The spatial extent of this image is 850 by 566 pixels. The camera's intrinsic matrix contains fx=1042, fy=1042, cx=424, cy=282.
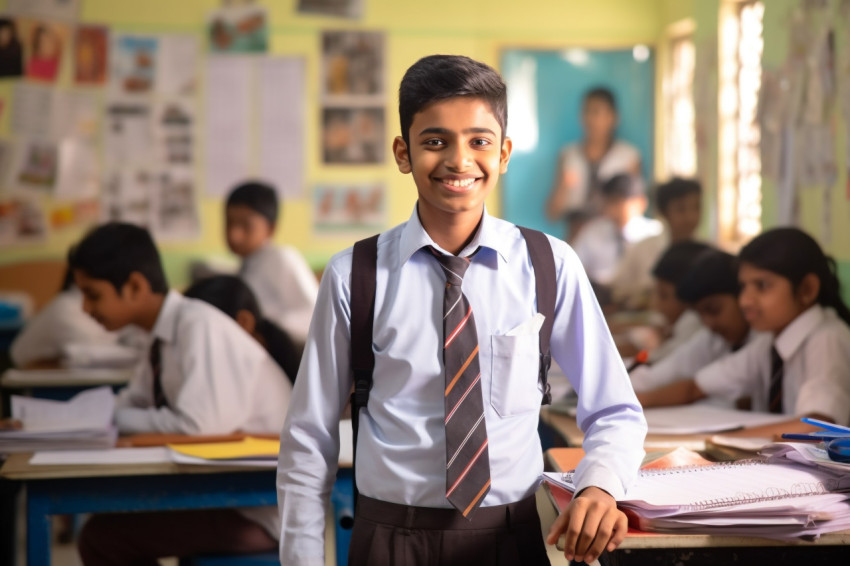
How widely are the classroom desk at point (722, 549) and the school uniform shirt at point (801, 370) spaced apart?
2.93ft

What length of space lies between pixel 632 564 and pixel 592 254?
193 inches

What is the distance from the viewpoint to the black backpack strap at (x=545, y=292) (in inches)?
56.1

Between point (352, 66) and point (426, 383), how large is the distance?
526 cm

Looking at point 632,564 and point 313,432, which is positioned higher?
point 313,432

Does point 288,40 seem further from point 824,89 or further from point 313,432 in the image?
point 313,432

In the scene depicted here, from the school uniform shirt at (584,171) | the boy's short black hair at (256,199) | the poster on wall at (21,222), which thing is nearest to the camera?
the boy's short black hair at (256,199)

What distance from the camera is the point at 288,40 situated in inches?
250

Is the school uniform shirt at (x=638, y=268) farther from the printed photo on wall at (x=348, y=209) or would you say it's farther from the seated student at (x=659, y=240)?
the printed photo on wall at (x=348, y=209)

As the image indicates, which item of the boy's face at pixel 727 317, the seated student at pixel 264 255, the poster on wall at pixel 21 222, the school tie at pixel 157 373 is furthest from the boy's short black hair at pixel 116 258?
the poster on wall at pixel 21 222

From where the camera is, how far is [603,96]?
6.59 m

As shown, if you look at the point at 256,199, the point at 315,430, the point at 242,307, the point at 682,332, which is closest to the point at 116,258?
the point at 242,307

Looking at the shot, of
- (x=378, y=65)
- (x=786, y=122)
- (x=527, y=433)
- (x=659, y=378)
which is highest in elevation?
(x=378, y=65)

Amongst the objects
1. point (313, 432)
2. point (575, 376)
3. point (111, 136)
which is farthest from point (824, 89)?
point (111, 136)

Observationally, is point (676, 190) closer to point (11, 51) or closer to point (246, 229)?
point (246, 229)
